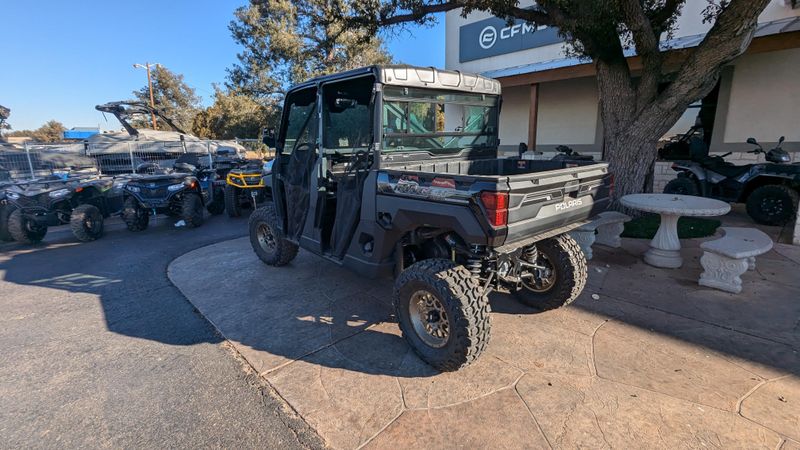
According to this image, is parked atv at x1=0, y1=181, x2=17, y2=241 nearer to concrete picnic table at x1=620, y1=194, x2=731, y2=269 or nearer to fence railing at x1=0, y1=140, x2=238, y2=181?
fence railing at x1=0, y1=140, x2=238, y2=181

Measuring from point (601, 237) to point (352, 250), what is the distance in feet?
12.8

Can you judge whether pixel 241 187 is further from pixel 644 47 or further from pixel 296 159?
pixel 644 47

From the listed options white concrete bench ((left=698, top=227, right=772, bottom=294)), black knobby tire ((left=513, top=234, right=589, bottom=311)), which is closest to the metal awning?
white concrete bench ((left=698, top=227, right=772, bottom=294))

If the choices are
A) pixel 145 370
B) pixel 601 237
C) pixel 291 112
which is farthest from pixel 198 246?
pixel 601 237

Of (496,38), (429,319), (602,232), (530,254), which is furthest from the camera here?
(496,38)

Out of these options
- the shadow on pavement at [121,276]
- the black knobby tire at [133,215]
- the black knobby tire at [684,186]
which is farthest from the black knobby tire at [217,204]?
the black knobby tire at [684,186]

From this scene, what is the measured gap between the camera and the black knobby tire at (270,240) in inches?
186

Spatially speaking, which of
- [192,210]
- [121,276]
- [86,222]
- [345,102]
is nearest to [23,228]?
[86,222]

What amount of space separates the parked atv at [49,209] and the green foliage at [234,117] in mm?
13834

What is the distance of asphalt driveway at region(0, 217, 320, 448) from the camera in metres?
2.21

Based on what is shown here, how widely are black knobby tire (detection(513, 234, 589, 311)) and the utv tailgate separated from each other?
0.34m

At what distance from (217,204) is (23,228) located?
3373mm

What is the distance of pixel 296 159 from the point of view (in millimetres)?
4102

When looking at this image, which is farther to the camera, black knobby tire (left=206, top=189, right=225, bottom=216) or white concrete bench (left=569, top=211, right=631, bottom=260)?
black knobby tire (left=206, top=189, right=225, bottom=216)
